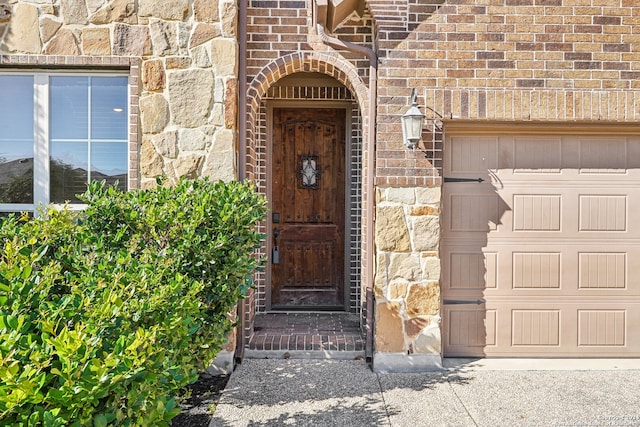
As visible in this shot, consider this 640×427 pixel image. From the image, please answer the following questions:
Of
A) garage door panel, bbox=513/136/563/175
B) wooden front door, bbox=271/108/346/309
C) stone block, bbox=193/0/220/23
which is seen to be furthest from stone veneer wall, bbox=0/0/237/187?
garage door panel, bbox=513/136/563/175

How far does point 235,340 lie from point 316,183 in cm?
204

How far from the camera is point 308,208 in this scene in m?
4.76

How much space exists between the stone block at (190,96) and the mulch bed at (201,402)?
2.17 meters

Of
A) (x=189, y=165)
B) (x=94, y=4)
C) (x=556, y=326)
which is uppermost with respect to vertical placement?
(x=94, y=4)

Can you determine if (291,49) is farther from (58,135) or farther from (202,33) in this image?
(58,135)

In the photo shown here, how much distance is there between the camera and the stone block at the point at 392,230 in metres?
3.52

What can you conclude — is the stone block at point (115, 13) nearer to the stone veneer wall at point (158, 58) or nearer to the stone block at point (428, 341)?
the stone veneer wall at point (158, 58)

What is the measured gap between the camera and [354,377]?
3.35 metres

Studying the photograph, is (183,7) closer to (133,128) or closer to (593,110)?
(133,128)

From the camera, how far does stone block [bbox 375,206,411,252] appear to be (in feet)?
11.6

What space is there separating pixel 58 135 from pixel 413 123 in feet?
10.2

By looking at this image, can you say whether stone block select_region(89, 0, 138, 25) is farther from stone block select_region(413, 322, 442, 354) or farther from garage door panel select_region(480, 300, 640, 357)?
garage door panel select_region(480, 300, 640, 357)

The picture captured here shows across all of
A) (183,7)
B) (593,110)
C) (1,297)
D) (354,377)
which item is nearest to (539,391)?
(354,377)

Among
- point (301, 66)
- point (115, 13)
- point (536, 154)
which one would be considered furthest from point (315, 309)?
point (115, 13)
